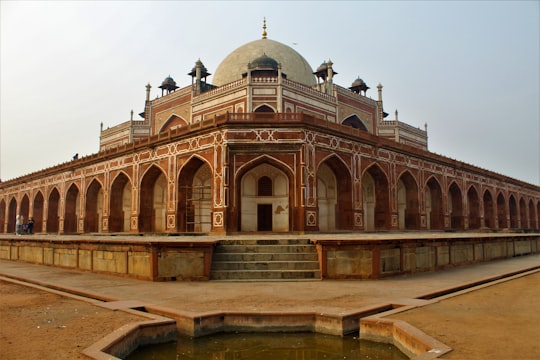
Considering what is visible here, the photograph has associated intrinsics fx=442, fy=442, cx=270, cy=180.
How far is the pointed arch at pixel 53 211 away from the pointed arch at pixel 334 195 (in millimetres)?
19800

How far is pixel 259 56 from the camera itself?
29.5 metres

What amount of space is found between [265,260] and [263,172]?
35.0ft

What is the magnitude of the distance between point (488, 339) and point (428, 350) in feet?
2.05

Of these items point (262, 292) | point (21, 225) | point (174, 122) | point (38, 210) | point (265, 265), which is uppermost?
point (174, 122)

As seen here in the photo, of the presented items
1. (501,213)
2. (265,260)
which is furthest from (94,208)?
(501,213)

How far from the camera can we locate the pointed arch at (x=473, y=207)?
1217 inches

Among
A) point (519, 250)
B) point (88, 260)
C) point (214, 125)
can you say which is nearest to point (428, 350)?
point (88, 260)

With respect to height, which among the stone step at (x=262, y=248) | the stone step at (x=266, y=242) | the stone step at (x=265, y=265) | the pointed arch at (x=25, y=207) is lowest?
the stone step at (x=265, y=265)

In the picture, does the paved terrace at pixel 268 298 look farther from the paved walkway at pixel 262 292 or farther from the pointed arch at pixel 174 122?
the pointed arch at pixel 174 122

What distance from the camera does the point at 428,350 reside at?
3.69 metres

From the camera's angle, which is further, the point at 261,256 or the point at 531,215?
the point at 531,215

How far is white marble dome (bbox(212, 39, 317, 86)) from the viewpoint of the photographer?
2972cm

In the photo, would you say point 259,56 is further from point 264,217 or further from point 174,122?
point 264,217

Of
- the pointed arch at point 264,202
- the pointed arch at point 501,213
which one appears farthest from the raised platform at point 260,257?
the pointed arch at point 501,213
